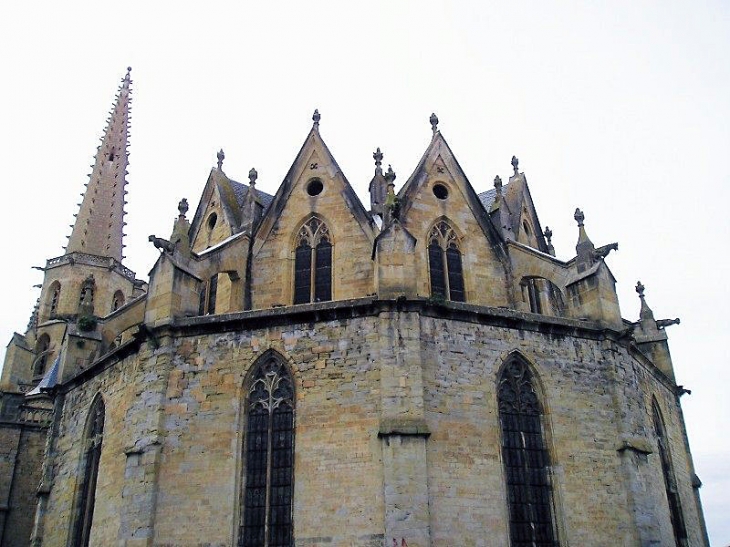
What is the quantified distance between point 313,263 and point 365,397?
5.27 meters

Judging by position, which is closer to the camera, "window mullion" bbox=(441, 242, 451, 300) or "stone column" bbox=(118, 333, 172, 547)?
"stone column" bbox=(118, 333, 172, 547)

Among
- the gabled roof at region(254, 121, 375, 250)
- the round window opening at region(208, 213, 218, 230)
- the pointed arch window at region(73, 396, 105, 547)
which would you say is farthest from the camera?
the round window opening at region(208, 213, 218, 230)

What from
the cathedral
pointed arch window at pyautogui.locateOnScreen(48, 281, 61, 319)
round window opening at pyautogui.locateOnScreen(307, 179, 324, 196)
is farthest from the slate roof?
pointed arch window at pyautogui.locateOnScreen(48, 281, 61, 319)

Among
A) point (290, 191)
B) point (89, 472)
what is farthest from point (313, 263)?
point (89, 472)

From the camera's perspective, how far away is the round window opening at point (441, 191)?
818 inches

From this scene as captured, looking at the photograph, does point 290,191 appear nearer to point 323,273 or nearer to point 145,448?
point 323,273

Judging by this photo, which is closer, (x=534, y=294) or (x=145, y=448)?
(x=145, y=448)

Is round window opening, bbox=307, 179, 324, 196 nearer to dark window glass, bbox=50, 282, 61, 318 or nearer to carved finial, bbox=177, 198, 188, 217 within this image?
carved finial, bbox=177, 198, 188, 217

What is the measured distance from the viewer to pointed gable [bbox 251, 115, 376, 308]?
63.1 ft

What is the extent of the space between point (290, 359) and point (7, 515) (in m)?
15.6

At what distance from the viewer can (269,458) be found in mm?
15617

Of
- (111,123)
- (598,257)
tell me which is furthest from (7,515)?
(111,123)

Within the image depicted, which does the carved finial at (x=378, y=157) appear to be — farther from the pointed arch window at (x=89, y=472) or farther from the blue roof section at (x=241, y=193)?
the pointed arch window at (x=89, y=472)

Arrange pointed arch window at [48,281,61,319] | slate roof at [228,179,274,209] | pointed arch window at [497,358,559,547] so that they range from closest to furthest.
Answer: pointed arch window at [497,358,559,547], slate roof at [228,179,274,209], pointed arch window at [48,281,61,319]
